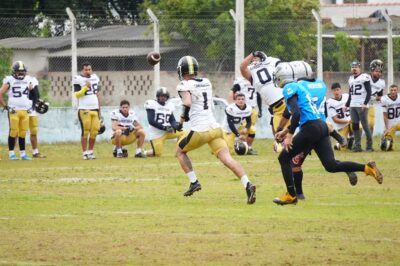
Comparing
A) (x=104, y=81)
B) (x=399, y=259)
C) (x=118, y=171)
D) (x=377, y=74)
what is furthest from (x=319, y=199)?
(x=104, y=81)

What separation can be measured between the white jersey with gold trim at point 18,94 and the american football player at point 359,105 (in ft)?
24.7

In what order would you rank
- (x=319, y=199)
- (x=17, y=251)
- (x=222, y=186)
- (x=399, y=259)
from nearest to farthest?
(x=399, y=259)
(x=17, y=251)
(x=319, y=199)
(x=222, y=186)

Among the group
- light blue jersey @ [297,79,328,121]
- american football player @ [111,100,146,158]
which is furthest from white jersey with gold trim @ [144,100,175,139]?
light blue jersey @ [297,79,328,121]

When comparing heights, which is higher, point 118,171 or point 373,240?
point 373,240

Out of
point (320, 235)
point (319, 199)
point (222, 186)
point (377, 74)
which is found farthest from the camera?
point (377, 74)

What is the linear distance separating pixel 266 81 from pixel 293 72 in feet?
23.7

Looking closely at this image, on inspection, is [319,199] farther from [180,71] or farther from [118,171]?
[118,171]

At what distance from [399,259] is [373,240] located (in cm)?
112

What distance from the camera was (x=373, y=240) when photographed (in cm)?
1161

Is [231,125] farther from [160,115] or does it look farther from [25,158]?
[25,158]

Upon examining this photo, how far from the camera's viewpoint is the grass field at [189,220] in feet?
35.7

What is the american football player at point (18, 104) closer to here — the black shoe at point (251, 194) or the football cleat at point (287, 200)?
the black shoe at point (251, 194)

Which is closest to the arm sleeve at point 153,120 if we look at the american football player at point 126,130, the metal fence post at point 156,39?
the american football player at point 126,130

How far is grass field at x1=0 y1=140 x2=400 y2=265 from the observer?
10875 millimetres
